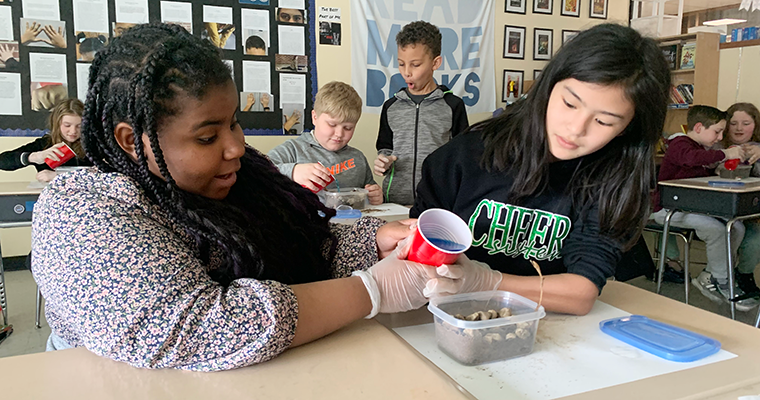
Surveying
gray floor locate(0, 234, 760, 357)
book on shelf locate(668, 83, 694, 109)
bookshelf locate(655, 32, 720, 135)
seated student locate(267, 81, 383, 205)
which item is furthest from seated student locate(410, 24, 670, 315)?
book on shelf locate(668, 83, 694, 109)

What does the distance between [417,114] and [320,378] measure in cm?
266

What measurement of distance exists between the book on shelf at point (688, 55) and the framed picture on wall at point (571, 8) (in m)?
1.10

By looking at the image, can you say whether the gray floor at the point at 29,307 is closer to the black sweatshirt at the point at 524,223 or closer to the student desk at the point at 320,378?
the student desk at the point at 320,378

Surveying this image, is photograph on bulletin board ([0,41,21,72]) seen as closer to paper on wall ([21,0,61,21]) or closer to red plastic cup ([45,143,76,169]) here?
paper on wall ([21,0,61,21])

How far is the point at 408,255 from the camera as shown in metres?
0.92

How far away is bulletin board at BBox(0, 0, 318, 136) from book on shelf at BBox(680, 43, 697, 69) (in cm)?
372

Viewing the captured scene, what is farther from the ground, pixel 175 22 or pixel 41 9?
pixel 41 9

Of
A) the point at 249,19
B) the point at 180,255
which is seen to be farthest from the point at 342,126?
the point at 180,255

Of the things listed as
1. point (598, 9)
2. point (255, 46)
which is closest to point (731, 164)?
point (598, 9)

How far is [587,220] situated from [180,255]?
93 centimetres

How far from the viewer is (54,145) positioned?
310 cm

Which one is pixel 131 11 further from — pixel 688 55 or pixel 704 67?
pixel 704 67

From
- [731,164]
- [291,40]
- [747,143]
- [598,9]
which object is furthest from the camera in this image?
[598,9]

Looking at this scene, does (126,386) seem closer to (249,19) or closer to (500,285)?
(500,285)
